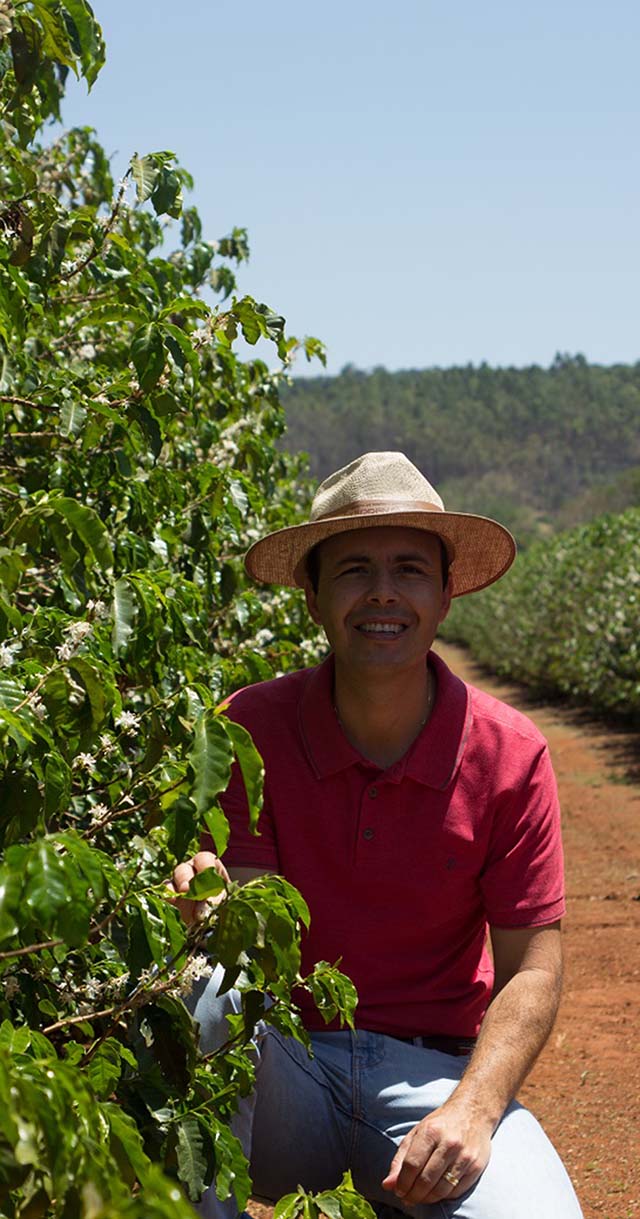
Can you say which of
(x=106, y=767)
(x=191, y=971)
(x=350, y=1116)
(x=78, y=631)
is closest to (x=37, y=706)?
(x=78, y=631)

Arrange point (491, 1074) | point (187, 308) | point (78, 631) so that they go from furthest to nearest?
point (491, 1074) → point (187, 308) → point (78, 631)

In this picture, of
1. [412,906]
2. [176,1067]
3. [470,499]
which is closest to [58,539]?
[176,1067]

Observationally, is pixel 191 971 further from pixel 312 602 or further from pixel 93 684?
pixel 312 602

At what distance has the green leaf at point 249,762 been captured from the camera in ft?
5.81

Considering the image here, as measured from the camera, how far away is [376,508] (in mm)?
3076

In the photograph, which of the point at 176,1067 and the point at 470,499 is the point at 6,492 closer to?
the point at 176,1067

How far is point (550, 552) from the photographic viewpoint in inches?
982

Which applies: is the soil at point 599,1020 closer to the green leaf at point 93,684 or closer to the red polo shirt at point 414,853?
the red polo shirt at point 414,853

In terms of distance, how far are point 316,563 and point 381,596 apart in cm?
34

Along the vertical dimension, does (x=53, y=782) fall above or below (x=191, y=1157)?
above

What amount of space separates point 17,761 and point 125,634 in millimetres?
522

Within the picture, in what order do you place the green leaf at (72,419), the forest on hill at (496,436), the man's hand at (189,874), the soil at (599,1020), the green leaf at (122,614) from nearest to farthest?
the green leaf at (122,614)
the man's hand at (189,874)
the green leaf at (72,419)
the soil at (599,1020)
the forest on hill at (496,436)

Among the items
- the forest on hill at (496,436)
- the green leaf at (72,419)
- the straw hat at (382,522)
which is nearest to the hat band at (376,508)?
the straw hat at (382,522)

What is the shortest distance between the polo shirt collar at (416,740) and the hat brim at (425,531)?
0.98ft
